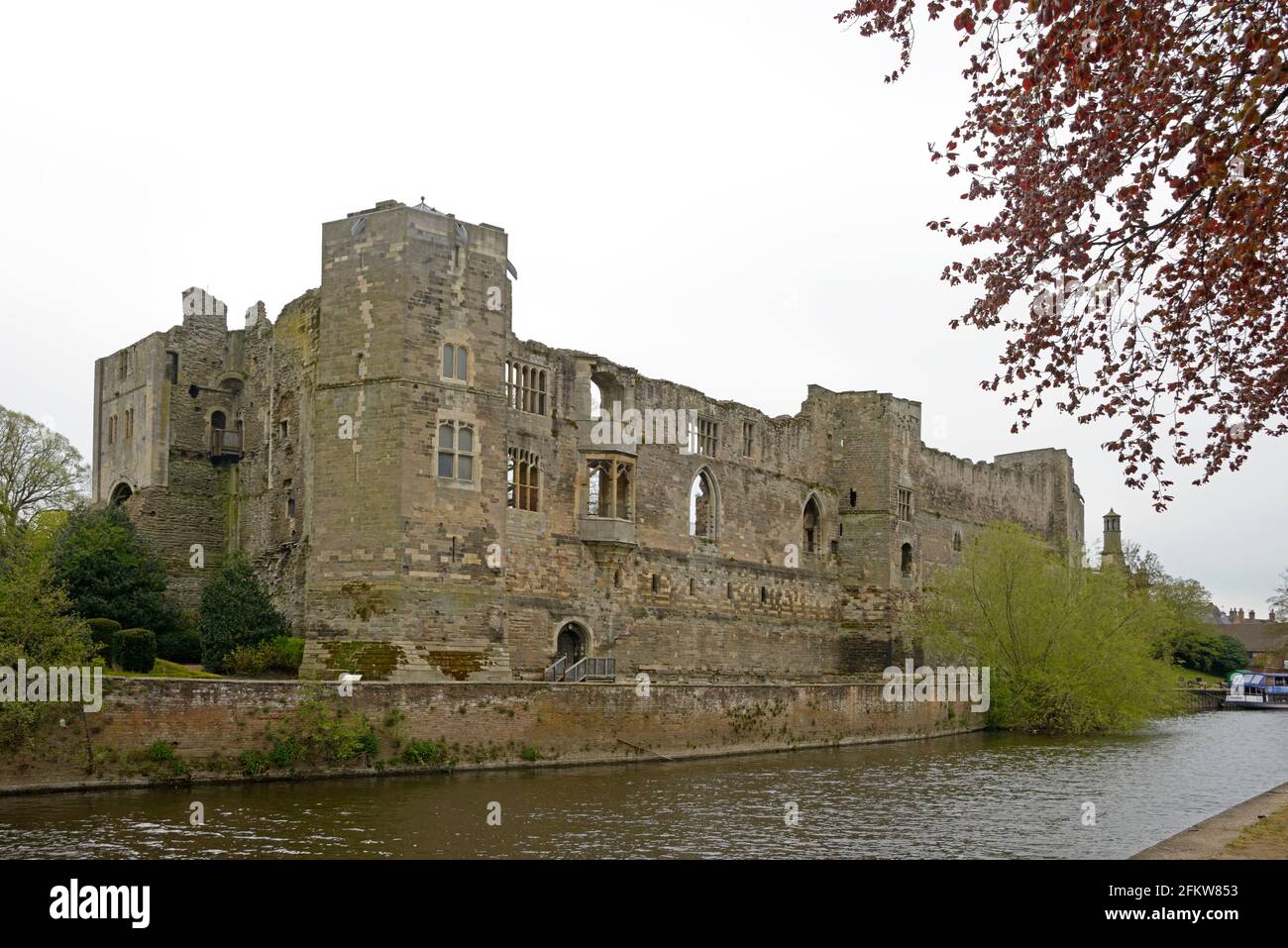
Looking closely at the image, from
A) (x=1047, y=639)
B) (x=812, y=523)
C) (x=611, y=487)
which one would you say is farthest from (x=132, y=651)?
(x=812, y=523)

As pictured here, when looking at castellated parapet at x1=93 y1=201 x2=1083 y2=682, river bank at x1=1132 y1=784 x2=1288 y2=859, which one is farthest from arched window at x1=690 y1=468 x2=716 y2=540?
river bank at x1=1132 y1=784 x2=1288 y2=859

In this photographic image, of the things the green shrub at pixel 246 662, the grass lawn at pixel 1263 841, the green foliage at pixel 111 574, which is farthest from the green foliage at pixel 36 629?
the grass lawn at pixel 1263 841

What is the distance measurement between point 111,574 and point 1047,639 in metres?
29.0

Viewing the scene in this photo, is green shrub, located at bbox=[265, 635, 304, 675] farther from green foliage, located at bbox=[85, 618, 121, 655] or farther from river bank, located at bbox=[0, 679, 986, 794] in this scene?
river bank, located at bbox=[0, 679, 986, 794]

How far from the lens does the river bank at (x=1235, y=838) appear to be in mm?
13789

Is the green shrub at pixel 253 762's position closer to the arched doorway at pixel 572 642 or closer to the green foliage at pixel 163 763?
the green foliage at pixel 163 763

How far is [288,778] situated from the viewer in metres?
23.7

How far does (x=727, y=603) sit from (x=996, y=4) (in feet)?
119

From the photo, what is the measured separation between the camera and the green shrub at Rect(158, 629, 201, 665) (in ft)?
110

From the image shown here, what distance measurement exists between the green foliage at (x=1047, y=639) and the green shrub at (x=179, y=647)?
24941 mm

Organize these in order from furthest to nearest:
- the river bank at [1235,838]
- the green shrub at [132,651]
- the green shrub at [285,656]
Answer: the green shrub at [285,656], the green shrub at [132,651], the river bank at [1235,838]

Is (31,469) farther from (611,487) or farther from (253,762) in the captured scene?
(253,762)
